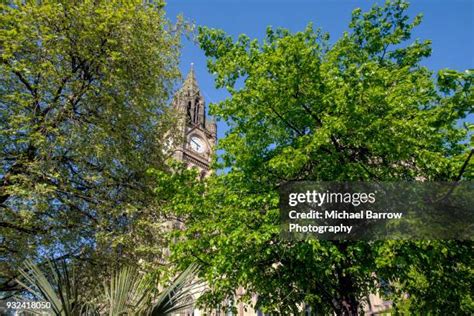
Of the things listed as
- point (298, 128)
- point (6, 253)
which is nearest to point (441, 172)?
point (298, 128)

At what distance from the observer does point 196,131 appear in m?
54.5

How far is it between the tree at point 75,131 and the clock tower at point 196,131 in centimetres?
3408

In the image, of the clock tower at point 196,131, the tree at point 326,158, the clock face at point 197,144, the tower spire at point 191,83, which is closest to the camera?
the tree at point 326,158

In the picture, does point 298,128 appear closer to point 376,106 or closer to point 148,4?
point 376,106

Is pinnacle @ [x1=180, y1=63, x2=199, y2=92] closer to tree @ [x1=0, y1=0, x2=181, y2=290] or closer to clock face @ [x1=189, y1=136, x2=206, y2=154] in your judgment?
clock face @ [x1=189, y1=136, x2=206, y2=154]

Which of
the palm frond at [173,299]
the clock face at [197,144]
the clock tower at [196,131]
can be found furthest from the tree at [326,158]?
the clock face at [197,144]

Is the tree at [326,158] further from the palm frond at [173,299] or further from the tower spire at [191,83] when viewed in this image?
the tower spire at [191,83]

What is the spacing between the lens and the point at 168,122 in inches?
550

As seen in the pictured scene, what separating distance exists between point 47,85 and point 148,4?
5.63 meters

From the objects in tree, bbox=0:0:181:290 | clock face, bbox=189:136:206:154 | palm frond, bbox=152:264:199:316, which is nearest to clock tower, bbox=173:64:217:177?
clock face, bbox=189:136:206:154

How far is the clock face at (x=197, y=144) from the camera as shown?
5184 cm

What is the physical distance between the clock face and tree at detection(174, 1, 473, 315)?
3906 cm

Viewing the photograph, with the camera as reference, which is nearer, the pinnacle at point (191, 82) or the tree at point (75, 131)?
the tree at point (75, 131)

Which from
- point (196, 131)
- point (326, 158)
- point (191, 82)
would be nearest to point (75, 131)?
point (326, 158)
